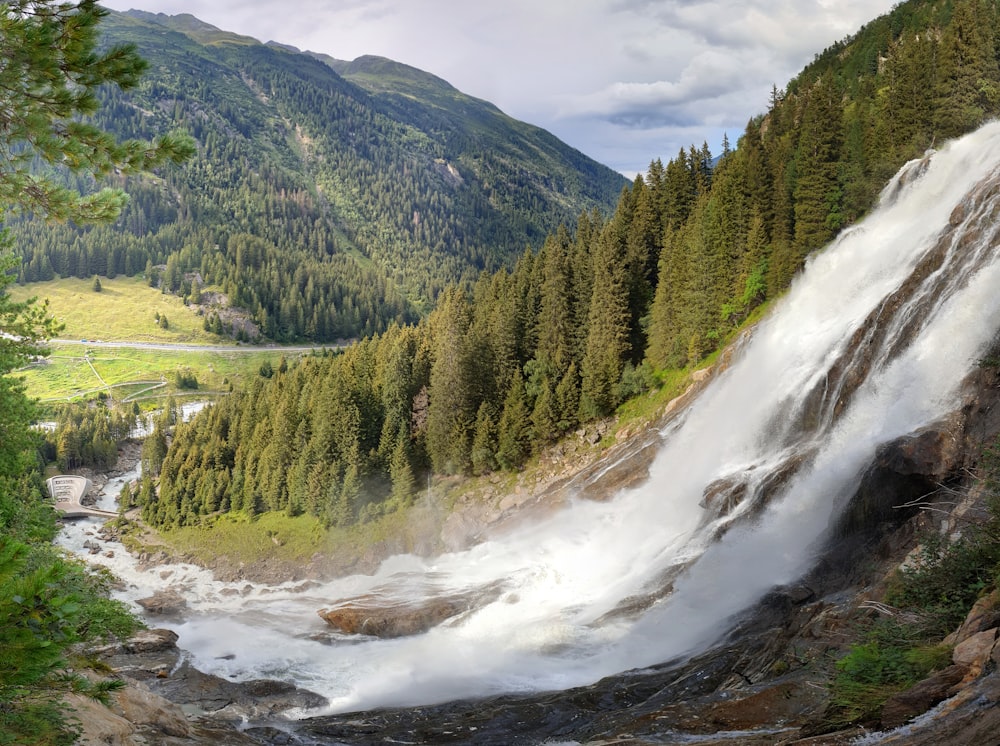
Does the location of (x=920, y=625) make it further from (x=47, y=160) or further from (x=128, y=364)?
(x=128, y=364)

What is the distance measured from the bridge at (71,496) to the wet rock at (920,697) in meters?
102

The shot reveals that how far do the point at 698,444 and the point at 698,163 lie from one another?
3517 cm

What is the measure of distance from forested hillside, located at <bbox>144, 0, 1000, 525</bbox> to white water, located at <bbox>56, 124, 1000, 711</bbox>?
518 centimetres

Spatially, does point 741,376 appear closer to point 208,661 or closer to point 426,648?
point 426,648

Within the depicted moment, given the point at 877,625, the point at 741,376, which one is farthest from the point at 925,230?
the point at 877,625

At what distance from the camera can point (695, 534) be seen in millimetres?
32094

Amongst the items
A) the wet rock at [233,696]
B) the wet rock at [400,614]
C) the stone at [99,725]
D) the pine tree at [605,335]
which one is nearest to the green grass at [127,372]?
the pine tree at [605,335]

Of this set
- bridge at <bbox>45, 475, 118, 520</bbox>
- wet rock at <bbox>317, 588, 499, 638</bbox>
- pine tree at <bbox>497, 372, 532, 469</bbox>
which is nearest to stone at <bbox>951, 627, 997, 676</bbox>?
wet rock at <bbox>317, 588, 499, 638</bbox>

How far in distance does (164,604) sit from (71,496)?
2518 inches

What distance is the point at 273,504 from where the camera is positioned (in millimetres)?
74750

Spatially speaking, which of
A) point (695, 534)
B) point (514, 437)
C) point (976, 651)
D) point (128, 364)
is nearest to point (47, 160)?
point (976, 651)

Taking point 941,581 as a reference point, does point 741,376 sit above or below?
above

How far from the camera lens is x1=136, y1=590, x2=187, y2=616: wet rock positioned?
178ft

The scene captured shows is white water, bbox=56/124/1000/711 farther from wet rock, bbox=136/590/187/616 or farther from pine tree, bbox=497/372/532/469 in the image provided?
pine tree, bbox=497/372/532/469
